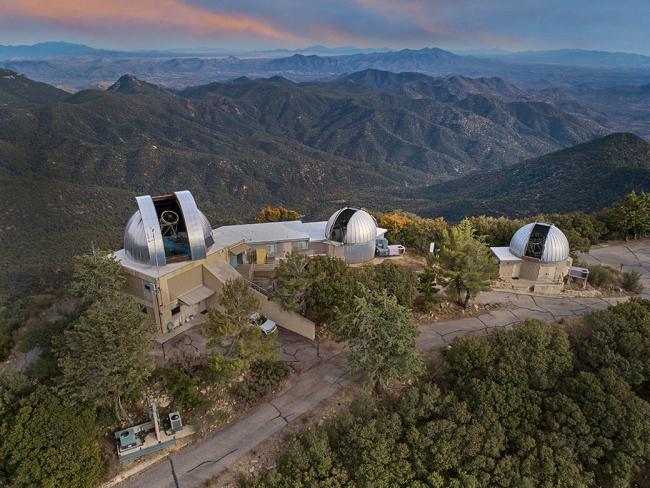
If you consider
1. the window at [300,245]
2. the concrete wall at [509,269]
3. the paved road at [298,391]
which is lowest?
the paved road at [298,391]

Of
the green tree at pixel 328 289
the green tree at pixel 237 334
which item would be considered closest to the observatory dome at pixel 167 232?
the green tree at pixel 237 334

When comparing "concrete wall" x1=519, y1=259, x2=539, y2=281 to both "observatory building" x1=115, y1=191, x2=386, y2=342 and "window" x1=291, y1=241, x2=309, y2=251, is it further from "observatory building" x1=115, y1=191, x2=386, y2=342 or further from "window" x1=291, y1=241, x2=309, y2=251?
"observatory building" x1=115, y1=191, x2=386, y2=342

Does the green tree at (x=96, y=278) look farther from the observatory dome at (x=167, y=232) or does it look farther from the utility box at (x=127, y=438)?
the utility box at (x=127, y=438)

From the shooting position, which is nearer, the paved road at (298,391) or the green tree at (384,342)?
the paved road at (298,391)

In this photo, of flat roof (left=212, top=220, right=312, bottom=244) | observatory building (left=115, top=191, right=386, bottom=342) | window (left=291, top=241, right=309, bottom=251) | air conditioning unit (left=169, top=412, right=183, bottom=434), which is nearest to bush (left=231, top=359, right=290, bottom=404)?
air conditioning unit (left=169, top=412, right=183, bottom=434)

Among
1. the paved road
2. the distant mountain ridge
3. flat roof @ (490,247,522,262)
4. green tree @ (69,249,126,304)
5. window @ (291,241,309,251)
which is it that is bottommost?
the distant mountain ridge

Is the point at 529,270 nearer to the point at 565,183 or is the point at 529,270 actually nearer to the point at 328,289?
the point at 328,289

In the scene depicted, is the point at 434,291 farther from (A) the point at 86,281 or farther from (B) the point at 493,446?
(A) the point at 86,281
